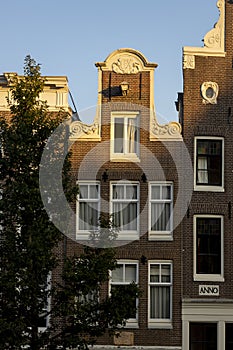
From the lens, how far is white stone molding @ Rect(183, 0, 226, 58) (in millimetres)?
30891

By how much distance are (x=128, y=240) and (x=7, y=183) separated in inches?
406

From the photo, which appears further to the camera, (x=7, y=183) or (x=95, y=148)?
(x=95, y=148)

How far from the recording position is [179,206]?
29984mm

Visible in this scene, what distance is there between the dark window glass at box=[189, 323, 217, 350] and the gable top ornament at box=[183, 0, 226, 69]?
10088mm

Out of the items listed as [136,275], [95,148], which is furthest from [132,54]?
[136,275]

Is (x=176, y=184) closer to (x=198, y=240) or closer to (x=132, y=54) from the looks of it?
(x=198, y=240)

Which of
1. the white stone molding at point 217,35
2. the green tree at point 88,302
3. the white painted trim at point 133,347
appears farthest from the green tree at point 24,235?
the white stone molding at point 217,35

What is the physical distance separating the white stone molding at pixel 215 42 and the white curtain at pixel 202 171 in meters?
4.24

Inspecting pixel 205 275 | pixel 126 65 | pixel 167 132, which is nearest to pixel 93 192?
pixel 167 132

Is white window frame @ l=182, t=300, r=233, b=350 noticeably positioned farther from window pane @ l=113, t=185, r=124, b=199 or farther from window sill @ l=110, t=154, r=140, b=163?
window sill @ l=110, t=154, r=140, b=163

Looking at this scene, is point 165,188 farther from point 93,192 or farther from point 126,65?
point 126,65

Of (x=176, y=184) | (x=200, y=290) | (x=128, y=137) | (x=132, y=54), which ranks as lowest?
(x=200, y=290)

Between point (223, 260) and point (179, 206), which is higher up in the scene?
point (179, 206)

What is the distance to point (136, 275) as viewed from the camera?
1171 inches
